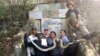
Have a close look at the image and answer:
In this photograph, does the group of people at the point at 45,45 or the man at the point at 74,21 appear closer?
the group of people at the point at 45,45

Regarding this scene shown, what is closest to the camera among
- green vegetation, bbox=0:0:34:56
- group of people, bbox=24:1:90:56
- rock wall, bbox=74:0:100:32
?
group of people, bbox=24:1:90:56

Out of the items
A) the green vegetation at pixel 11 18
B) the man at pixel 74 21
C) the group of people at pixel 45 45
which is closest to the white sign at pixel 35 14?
the green vegetation at pixel 11 18

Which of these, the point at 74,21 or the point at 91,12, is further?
the point at 91,12

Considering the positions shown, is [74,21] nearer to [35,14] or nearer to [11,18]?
[35,14]

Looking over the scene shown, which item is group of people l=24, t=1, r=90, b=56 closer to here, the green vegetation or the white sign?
the white sign

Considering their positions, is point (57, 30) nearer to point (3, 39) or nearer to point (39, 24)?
point (39, 24)

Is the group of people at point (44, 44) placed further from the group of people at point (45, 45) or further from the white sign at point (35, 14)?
the white sign at point (35, 14)

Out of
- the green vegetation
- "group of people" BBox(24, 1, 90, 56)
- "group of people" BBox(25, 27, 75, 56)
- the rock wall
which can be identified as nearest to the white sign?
the green vegetation

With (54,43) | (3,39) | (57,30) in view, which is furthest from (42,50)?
(3,39)

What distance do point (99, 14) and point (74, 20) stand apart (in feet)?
9.68

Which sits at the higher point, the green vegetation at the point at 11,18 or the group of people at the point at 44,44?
the group of people at the point at 44,44

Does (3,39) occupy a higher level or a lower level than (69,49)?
lower

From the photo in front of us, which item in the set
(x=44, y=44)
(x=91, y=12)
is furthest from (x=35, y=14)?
(x=44, y=44)

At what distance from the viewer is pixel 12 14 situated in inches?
487
